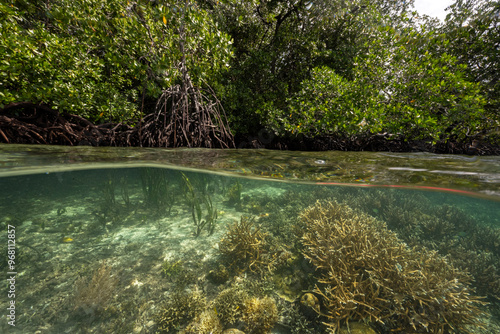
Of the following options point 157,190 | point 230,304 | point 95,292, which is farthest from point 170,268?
point 157,190

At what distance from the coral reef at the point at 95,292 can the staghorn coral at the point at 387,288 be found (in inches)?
183

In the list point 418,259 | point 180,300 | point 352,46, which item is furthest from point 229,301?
point 352,46

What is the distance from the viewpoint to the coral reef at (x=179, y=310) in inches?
153

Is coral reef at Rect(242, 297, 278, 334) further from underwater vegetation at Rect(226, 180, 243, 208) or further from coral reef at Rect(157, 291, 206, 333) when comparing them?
underwater vegetation at Rect(226, 180, 243, 208)

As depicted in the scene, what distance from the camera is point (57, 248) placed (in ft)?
19.2

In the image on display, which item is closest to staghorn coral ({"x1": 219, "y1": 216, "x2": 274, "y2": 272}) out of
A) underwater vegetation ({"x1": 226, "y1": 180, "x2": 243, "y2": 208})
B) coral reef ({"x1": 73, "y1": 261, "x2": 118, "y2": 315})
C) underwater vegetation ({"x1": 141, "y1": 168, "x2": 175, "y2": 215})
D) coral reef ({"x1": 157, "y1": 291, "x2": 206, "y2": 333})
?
coral reef ({"x1": 157, "y1": 291, "x2": 206, "y2": 333})

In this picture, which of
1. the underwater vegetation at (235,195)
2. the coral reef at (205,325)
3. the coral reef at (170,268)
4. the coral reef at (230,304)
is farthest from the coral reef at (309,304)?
the underwater vegetation at (235,195)

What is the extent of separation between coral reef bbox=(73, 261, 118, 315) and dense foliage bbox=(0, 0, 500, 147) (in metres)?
5.29

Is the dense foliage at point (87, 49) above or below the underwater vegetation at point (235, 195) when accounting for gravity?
above

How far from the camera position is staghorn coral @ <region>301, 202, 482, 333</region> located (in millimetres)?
3969

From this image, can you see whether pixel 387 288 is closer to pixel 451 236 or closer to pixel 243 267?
pixel 243 267

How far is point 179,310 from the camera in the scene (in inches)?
158

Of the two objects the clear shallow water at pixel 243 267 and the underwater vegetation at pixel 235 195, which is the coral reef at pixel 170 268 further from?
the underwater vegetation at pixel 235 195

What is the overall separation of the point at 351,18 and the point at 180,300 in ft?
48.0
